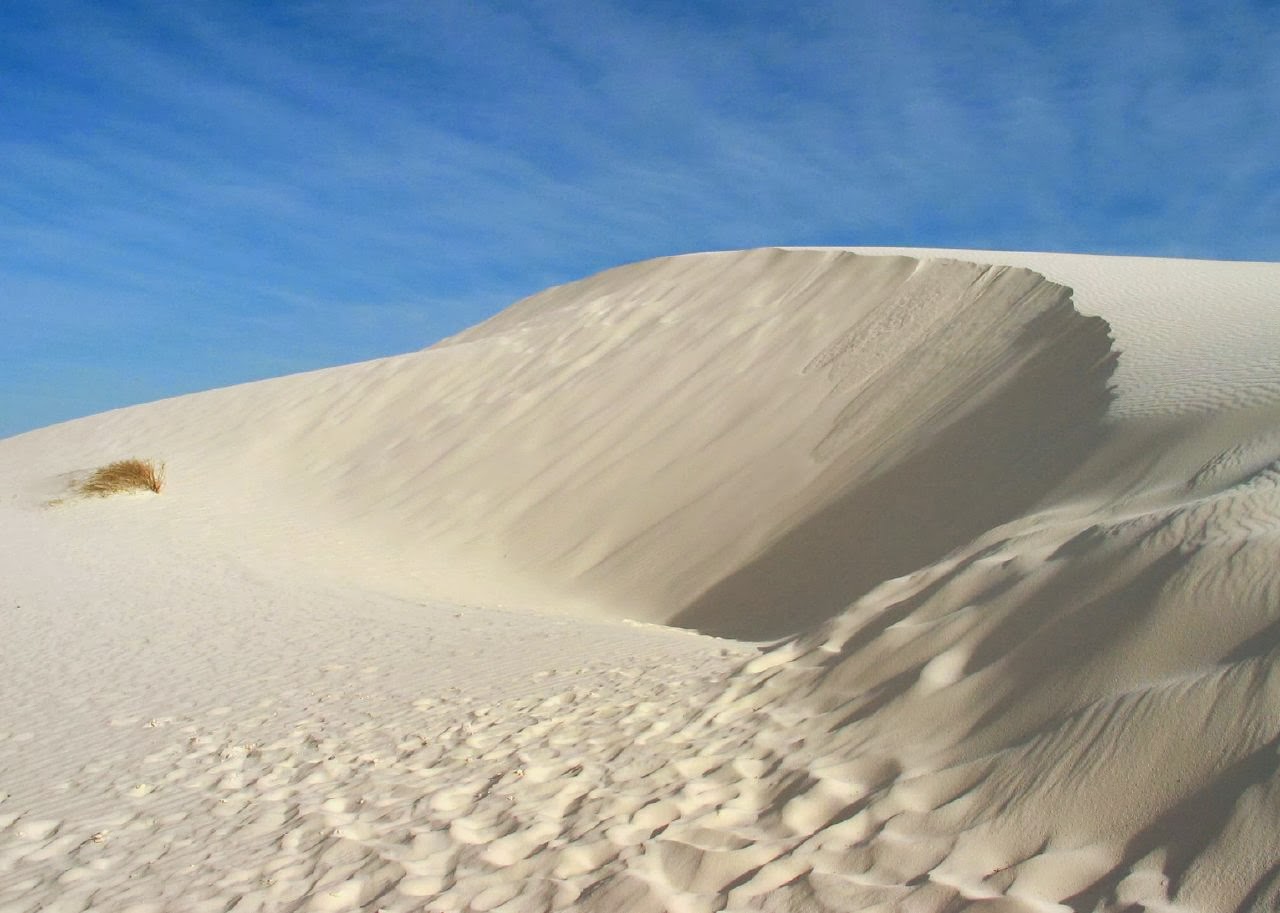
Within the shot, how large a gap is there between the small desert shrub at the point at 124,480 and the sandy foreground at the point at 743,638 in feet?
0.78

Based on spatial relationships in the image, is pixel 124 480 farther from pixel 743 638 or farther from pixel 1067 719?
pixel 1067 719

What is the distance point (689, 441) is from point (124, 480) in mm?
8606

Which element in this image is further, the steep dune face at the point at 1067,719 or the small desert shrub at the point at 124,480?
the small desert shrub at the point at 124,480

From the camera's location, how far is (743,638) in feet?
27.2

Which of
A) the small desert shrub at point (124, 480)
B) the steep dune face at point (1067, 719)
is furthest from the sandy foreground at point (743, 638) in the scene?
the small desert shrub at point (124, 480)

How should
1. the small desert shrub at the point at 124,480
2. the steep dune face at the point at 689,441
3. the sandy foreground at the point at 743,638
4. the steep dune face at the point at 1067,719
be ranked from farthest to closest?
the small desert shrub at the point at 124,480 → the steep dune face at the point at 689,441 → the sandy foreground at the point at 743,638 → the steep dune face at the point at 1067,719

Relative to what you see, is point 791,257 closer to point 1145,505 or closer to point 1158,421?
point 1158,421

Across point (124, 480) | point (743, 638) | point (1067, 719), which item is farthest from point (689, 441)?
point (1067, 719)

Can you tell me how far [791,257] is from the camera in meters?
17.0

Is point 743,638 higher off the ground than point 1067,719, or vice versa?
point 743,638

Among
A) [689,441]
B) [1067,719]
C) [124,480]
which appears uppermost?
[124,480]

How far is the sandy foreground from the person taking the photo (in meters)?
3.17

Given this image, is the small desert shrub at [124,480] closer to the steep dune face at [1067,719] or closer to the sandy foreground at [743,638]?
the sandy foreground at [743,638]

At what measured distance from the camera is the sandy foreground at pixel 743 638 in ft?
10.4
